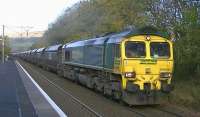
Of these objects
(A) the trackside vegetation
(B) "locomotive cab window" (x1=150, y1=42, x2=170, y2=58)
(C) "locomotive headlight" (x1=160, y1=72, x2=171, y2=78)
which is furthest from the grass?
(B) "locomotive cab window" (x1=150, y1=42, x2=170, y2=58)

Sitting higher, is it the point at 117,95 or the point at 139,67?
the point at 139,67

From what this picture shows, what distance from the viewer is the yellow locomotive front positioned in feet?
59.0

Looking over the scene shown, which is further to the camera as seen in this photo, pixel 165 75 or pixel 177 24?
pixel 177 24

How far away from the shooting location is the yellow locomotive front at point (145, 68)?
18.0m

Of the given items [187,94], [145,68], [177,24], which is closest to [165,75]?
[145,68]

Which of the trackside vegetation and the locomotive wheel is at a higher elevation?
the trackside vegetation

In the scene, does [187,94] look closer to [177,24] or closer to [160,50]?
[160,50]

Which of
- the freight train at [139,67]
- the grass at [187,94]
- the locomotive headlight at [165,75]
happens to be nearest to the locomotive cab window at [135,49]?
the freight train at [139,67]

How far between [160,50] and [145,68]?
109 centimetres

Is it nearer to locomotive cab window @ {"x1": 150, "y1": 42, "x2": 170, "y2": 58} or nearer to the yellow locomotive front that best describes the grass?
the yellow locomotive front

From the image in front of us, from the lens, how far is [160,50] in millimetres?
18781

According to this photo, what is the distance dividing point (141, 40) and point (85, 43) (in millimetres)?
9085

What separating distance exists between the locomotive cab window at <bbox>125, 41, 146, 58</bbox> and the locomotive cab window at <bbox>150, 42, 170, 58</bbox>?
0.36 meters

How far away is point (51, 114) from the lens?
1591 cm
